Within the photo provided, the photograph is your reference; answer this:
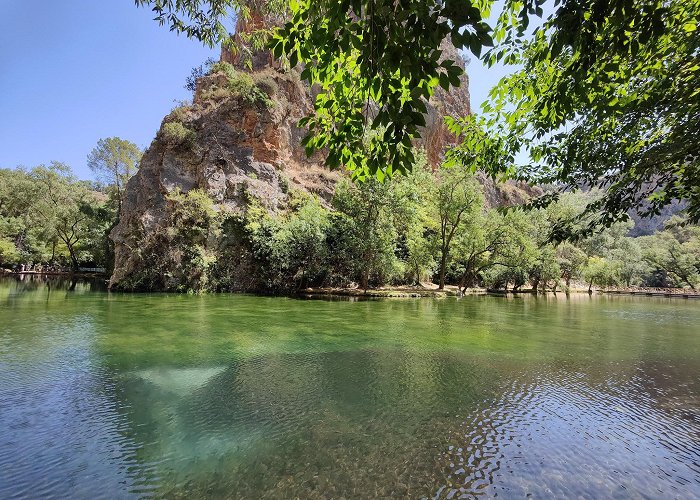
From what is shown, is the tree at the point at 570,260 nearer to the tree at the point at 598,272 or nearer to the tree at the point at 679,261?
the tree at the point at 598,272

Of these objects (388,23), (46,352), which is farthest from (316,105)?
(46,352)

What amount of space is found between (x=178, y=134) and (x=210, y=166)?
391 centimetres

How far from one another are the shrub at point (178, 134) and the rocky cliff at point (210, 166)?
3.1 inches

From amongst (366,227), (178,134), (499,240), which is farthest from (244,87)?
(499,240)

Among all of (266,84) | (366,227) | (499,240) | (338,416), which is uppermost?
(266,84)

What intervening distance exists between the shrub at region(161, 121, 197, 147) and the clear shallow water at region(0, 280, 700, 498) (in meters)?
23.8

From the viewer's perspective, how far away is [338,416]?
5.84 m

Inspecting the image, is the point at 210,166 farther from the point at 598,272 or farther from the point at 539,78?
the point at 598,272

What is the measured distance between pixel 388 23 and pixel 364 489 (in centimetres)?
431

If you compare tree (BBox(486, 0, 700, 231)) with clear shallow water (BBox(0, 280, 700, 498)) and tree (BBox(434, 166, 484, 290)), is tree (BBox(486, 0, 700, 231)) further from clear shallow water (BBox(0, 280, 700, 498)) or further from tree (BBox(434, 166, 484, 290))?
tree (BBox(434, 166, 484, 290))

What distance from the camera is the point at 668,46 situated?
4320mm

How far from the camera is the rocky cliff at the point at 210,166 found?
1187 inches

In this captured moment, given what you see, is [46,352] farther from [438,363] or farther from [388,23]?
[388,23]

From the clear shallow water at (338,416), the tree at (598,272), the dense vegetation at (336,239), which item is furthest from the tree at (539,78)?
the tree at (598,272)
